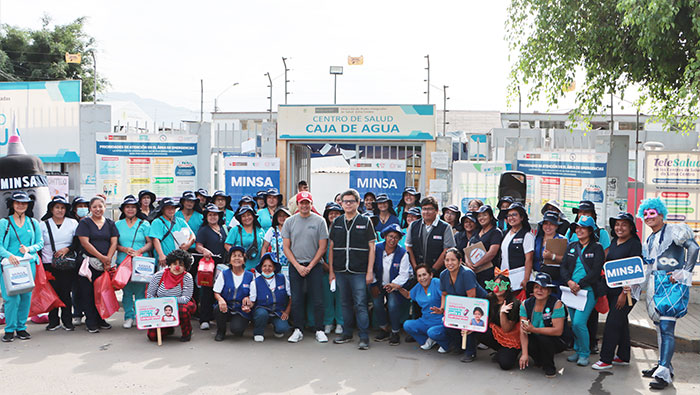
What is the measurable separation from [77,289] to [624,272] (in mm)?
6140

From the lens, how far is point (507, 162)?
1045 centimetres

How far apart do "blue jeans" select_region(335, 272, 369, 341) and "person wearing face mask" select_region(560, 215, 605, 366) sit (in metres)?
2.14

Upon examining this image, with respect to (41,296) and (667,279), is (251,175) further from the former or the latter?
(667,279)

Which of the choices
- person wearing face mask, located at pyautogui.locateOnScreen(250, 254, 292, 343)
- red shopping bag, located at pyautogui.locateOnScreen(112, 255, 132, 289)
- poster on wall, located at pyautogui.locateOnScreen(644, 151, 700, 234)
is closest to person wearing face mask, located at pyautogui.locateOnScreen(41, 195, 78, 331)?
red shopping bag, located at pyautogui.locateOnScreen(112, 255, 132, 289)

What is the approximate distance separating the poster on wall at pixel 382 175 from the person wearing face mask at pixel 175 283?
4.06 m

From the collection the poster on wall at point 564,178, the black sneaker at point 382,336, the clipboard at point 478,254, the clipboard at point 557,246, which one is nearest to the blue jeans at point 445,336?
the black sneaker at point 382,336

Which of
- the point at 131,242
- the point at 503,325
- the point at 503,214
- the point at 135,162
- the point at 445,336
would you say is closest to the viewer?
the point at 503,325

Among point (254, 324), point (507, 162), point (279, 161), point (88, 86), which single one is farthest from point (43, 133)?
point (88, 86)

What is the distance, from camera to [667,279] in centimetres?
590

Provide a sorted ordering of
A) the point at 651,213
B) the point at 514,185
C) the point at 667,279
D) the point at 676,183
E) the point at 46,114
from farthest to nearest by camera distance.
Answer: the point at 46,114, the point at 514,185, the point at 676,183, the point at 651,213, the point at 667,279

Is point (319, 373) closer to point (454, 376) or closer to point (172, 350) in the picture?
point (454, 376)

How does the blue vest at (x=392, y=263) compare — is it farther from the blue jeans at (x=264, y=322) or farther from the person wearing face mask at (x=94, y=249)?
the person wearing face mask at (x=94, y=249)

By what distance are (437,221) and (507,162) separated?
3.54 meters

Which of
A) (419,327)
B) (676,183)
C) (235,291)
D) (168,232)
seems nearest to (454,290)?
(419,327)
